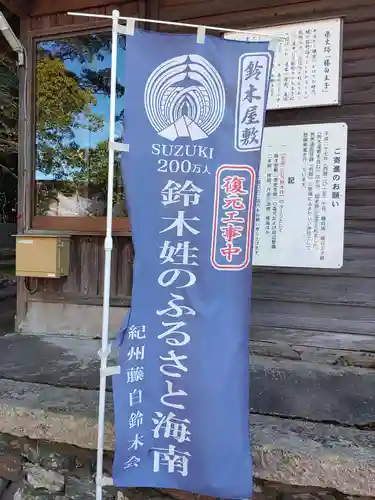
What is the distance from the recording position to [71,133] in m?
4.97

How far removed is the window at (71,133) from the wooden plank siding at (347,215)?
159 centimetres

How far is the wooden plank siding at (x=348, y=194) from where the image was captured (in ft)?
12.9

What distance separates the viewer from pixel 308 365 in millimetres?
4016

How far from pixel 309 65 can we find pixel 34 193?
2984 millimetres

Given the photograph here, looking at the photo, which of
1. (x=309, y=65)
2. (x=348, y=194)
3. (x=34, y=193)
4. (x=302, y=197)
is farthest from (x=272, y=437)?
(x=34, y=193)

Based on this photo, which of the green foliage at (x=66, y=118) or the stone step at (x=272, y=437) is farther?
the green foliage at (x=66, y=118)

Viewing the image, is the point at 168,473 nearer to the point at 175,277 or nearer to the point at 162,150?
the point at 175,277

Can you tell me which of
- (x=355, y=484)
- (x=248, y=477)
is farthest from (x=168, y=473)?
(x=355, y=484)

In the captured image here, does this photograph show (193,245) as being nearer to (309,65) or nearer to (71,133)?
(309,65)

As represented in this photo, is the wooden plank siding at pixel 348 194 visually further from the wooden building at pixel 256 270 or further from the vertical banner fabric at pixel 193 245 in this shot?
the vertical banner fabric at pixel 193 245

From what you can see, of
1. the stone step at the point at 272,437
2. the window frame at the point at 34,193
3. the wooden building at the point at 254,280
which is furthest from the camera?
the window frame at the point at 34,193

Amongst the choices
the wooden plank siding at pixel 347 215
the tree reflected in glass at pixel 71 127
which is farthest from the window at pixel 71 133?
the wooden plank siding at pixel 347 215

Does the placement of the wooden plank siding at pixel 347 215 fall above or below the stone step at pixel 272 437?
above

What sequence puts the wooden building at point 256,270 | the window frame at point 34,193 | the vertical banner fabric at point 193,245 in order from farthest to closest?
the window frame at point 34,193 → the wooden building at point 256,270 → the vertical banner fabric at point 193,245
